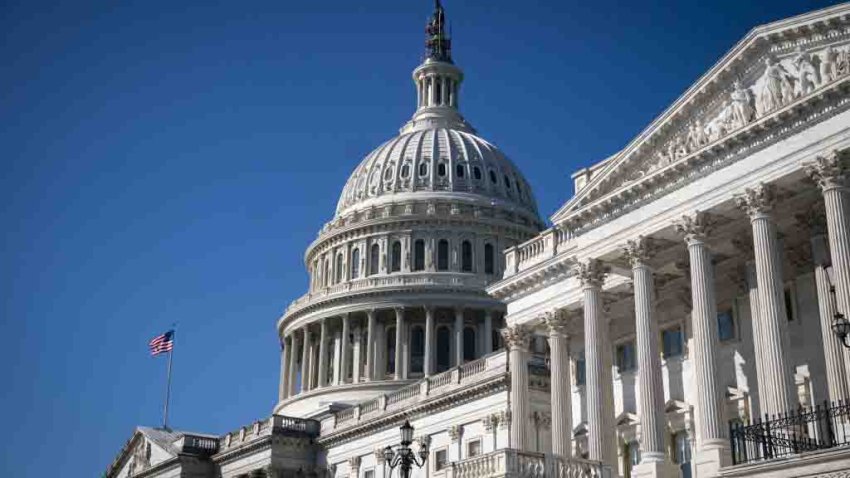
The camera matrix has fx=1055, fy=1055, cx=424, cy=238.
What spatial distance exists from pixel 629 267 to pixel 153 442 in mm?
56972

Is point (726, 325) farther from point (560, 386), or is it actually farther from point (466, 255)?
point (466, 255)

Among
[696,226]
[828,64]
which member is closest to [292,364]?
[696,226]

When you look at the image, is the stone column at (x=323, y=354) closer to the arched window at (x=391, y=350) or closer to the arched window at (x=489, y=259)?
the arched window at (x=391, y=350)

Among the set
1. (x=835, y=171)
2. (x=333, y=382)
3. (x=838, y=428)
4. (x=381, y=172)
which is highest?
(x=381, y=172)

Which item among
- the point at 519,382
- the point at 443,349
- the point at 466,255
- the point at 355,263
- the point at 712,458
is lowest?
the point at 712,458

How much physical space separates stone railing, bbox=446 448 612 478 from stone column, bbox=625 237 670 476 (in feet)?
6.69

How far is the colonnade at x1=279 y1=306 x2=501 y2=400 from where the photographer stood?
97.5 metres

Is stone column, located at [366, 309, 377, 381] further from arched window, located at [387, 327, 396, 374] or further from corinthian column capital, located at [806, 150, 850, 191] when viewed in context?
corinthian column capital, located at [806, 150, 850, 191]

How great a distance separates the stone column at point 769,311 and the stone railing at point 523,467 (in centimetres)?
751

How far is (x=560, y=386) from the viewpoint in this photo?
46.2 meters

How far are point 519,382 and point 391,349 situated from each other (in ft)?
169

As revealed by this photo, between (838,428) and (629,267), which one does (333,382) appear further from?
(838,428)

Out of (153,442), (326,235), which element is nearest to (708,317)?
(153,442)

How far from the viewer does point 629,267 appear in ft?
140
